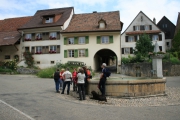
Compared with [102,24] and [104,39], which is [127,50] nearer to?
[104,39]

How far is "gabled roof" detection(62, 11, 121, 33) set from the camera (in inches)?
1338

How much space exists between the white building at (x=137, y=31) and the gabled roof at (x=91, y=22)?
6.97 meters

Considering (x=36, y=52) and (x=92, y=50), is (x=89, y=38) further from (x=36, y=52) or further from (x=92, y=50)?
(x=36, y=52)

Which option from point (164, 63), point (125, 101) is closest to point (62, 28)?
point (164, 63)

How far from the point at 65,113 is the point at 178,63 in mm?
22840

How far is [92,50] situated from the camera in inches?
1357

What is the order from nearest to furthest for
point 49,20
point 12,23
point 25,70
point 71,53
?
point 25,70 < point 71,53 < point 49,20 < point 12,23

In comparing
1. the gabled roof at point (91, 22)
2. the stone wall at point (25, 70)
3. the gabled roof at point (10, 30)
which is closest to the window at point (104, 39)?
the gabled roof at point (91, 22)

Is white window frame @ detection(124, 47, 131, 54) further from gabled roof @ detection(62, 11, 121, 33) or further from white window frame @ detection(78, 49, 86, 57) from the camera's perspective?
white window frame @ detection(78, 49, 86, 57)

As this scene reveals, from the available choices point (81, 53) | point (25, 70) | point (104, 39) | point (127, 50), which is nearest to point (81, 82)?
point (104, 39)

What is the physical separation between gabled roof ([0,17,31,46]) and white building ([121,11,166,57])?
66.0 ft

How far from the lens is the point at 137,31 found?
4322 cm

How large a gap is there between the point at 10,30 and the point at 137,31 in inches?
956

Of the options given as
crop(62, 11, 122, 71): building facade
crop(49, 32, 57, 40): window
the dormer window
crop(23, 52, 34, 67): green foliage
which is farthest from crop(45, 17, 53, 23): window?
the dormer window
